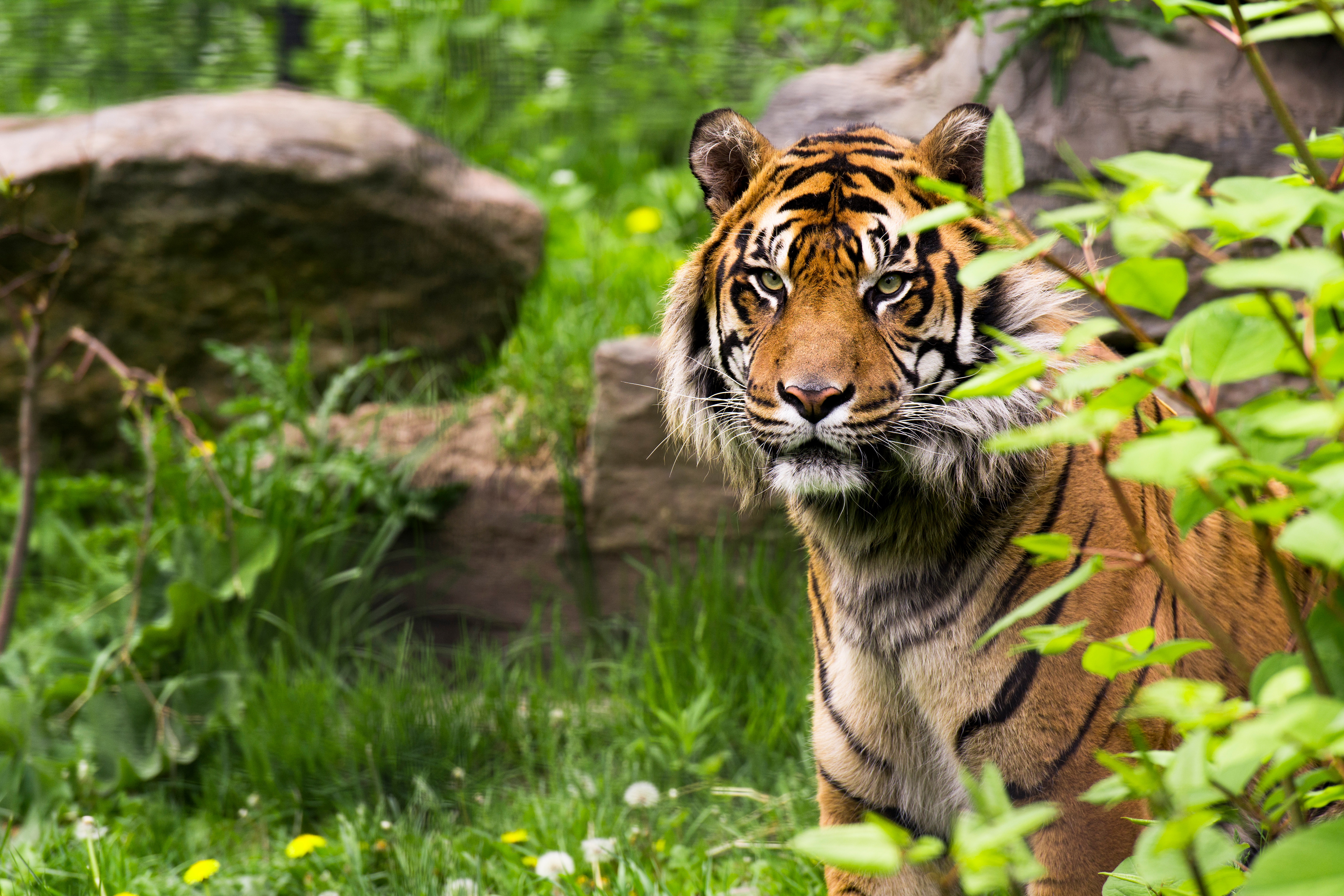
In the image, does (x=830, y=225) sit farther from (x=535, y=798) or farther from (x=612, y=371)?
(x=612, y=371)

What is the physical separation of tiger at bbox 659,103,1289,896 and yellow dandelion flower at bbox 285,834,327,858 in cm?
118

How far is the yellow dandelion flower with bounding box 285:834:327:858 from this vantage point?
98.6 inches

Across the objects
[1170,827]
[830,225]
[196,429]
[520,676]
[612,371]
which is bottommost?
[520,676]

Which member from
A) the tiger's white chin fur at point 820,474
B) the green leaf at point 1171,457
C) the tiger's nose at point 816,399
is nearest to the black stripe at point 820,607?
the tiger's white chin fur at point 820,474

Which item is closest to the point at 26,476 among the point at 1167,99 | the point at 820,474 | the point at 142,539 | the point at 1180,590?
the point at 142,539

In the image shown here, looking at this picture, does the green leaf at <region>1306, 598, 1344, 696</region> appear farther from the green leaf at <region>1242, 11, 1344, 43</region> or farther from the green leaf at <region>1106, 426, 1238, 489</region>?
the green leaf at <region>1242, 11, 1344, 43</region>

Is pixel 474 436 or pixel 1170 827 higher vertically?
pixel 1170 827

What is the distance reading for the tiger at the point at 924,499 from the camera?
1800 mm

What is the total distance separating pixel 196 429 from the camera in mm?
4031

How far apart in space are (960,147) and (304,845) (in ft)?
6.56

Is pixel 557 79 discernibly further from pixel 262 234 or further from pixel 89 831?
pixel 89 831

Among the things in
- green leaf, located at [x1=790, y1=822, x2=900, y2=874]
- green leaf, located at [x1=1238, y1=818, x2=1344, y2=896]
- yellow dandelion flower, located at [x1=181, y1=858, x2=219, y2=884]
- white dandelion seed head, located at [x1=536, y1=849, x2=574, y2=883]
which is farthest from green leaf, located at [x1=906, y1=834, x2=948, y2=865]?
yellow dandelion flower, located at [x1=181, y1=858, x2=219, y2=884]

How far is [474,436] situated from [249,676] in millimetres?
1250

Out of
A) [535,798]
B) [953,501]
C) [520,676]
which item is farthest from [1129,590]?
[520,676]
